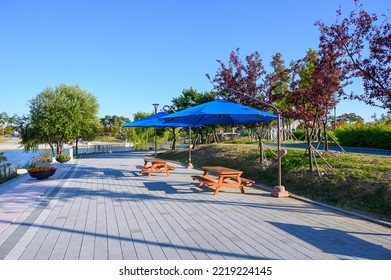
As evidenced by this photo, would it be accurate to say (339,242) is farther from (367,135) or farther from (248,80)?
(367,135)

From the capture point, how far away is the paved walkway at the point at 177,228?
407 centimetres

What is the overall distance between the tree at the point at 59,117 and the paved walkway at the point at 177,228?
49.4 feet

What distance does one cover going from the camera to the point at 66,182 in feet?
34.2

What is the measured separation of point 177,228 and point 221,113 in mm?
3530

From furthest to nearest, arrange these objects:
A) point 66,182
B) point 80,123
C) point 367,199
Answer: point 80,123, point 66,182, point 367,199

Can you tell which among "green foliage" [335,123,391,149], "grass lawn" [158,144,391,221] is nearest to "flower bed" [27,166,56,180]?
"grass lawn" [158,144,391,221]

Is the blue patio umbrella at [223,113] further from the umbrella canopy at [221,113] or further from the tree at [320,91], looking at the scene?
the tree at [320,91]

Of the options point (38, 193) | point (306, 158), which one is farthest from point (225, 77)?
point (38, 193)

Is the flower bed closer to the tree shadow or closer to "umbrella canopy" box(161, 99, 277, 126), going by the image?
"umbrella canopy" box(161, 99, 277, 126)

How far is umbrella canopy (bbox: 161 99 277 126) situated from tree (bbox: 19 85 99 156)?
1415 cm

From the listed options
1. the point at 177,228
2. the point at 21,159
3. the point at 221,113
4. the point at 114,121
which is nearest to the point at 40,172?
the point at 221,113

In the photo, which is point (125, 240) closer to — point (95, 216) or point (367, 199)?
point (95, 216)

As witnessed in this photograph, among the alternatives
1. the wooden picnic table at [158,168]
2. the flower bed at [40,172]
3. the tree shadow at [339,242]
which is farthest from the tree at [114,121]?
the tree shadow at [339,242]
